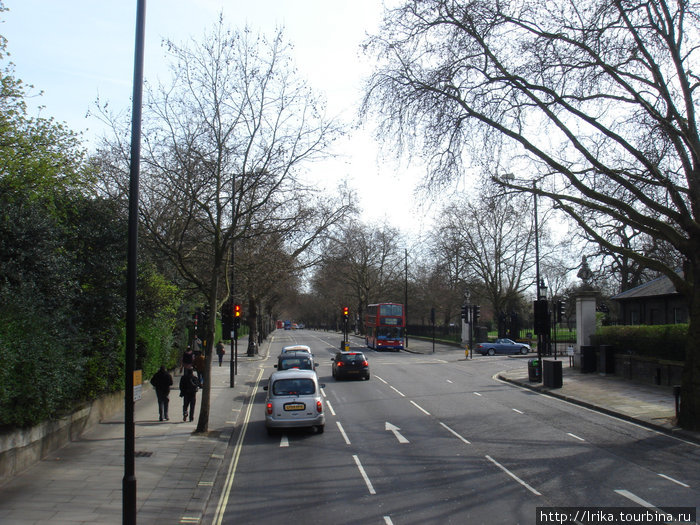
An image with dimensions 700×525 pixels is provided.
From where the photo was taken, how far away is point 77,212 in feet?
56.6

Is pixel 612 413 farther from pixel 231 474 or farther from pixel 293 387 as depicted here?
pixel 231 474

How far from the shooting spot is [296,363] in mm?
22844

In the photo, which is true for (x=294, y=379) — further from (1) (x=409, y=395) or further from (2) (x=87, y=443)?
(1) (x=409, y=395)

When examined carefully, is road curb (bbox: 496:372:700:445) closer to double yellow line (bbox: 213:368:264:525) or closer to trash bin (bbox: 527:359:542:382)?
trash bin (bbox: 527:359:542:382)

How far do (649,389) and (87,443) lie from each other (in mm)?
20364

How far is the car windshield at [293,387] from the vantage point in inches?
589

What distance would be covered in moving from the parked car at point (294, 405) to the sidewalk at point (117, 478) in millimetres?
1317

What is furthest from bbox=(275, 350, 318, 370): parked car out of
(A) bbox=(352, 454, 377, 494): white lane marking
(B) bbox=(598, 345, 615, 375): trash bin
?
(B) bbox=(598, 345, 615, 375): trash bin

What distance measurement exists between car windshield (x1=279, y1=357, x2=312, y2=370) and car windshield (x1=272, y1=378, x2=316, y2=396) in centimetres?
762

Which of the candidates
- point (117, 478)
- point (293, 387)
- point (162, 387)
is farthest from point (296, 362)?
point (117, 478)

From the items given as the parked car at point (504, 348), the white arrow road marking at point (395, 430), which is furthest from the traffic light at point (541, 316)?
the parked car at point (504, 348)

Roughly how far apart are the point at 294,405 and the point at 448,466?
189 inches

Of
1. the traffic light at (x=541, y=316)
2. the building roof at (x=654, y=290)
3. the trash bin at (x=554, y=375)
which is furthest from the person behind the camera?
the building roof at (x=654, y=290)

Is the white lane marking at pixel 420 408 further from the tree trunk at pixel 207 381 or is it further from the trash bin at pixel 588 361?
the trash bin at pixel 588 361
